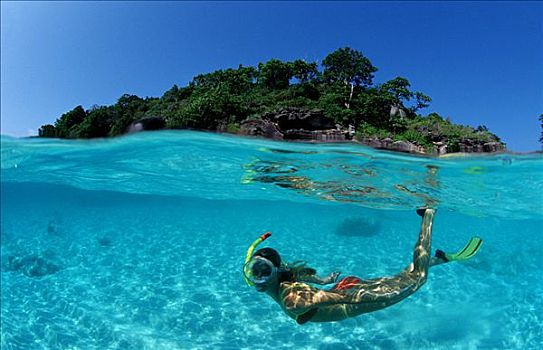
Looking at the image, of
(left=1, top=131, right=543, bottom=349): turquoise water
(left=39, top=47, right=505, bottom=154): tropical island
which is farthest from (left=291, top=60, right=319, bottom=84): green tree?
(left=1, top=131, right=543, bottom=349): turquoise water

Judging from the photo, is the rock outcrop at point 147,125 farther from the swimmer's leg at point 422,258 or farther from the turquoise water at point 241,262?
the swimmer's leg at point 422,258

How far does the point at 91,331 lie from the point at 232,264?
20.2 feet

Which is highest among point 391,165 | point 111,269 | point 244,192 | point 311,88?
point 311,88

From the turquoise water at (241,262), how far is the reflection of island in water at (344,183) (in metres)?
0.11

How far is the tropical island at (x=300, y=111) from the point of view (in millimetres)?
18141

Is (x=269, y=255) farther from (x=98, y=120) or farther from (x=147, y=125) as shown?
(x=98, y=120)

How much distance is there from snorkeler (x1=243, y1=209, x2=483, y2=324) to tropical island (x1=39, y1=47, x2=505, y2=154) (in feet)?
23.6

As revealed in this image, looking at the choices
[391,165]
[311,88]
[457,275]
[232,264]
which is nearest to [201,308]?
[232,264]

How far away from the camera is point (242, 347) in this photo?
883 cm

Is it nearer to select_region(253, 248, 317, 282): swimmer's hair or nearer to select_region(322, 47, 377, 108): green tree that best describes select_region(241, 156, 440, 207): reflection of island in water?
select_region(253, 248, 317, 282): swimmer's hair

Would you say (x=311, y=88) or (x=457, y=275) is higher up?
(x=311, y=88)

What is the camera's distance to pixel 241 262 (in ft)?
50.1

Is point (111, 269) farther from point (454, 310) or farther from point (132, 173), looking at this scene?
point (454, 310)

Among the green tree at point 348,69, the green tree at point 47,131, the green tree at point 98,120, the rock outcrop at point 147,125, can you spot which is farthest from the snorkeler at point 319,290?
the green tree at point 348,69
